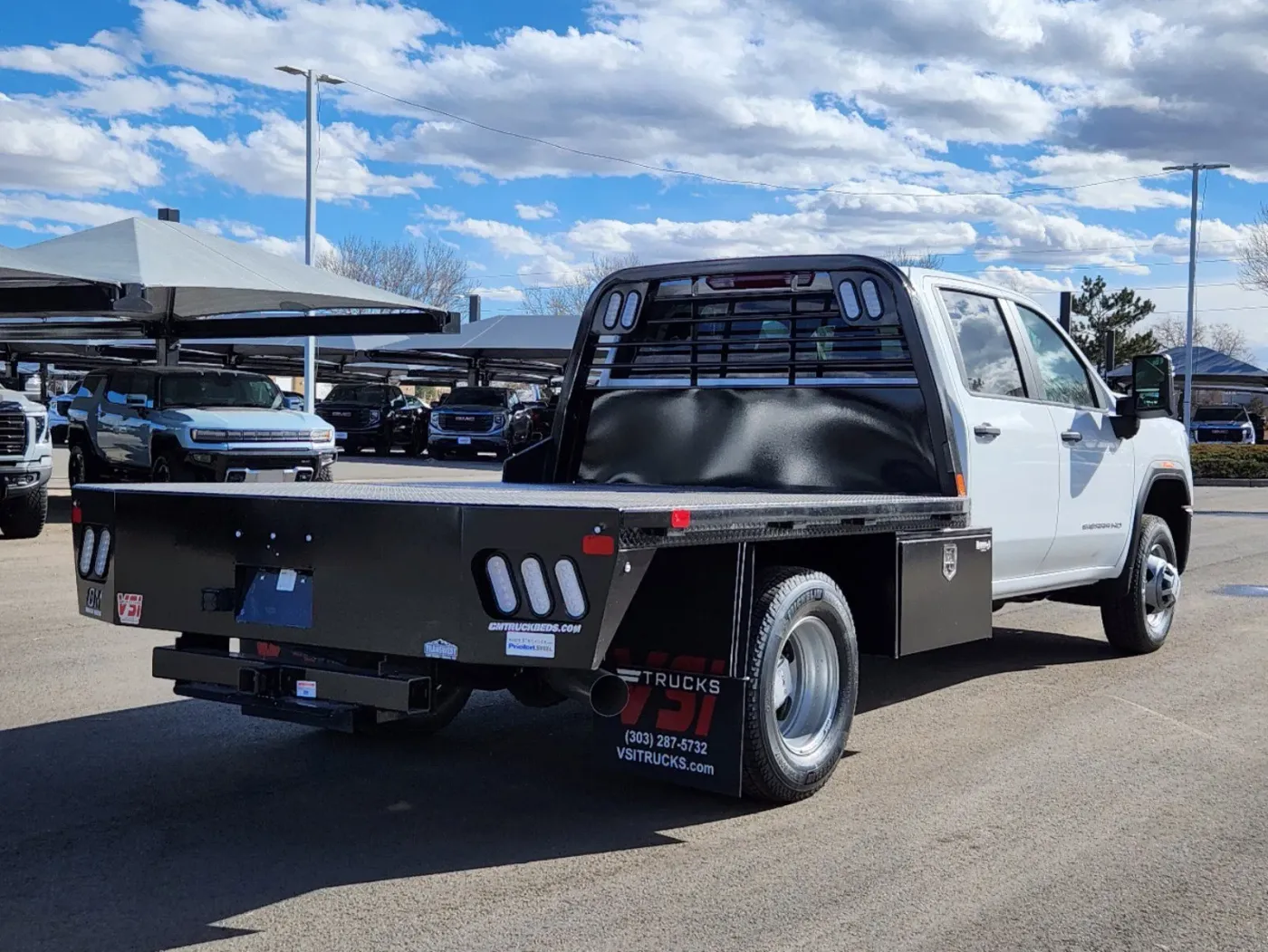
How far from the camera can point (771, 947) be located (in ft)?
12.8

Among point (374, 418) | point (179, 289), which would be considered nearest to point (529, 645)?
point (179, 289)

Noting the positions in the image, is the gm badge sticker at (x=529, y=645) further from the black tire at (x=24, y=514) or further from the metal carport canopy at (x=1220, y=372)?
the metal carport canopy at (x=1220, y=372)

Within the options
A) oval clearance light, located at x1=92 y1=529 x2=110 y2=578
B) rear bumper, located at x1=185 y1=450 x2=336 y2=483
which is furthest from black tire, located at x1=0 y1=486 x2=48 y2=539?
oval clearance light, located at x1=92 y1=529 x2=110 y2=578

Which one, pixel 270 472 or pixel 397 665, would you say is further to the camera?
pixel 270 472

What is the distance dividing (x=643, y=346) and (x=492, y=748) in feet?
7.92

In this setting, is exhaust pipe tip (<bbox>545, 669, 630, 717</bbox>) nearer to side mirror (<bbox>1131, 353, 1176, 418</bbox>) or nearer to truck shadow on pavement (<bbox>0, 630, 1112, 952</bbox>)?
truck shadow on pavement (<bbox>0, 630, 1112, 952</bbox>)

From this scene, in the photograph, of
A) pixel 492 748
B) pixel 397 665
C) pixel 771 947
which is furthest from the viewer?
pixel 492 748

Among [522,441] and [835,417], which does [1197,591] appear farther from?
[522,441]

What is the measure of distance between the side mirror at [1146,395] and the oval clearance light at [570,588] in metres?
4.90

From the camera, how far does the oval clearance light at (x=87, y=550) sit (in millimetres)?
5316

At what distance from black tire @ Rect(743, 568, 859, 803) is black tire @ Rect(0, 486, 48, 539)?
11361 mm

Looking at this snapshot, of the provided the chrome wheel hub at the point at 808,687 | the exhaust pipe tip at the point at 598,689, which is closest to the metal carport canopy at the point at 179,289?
the exhaust pipe tip at the point at 598,689

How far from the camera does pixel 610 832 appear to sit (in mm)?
5008

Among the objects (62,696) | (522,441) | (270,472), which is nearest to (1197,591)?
(62,696)
